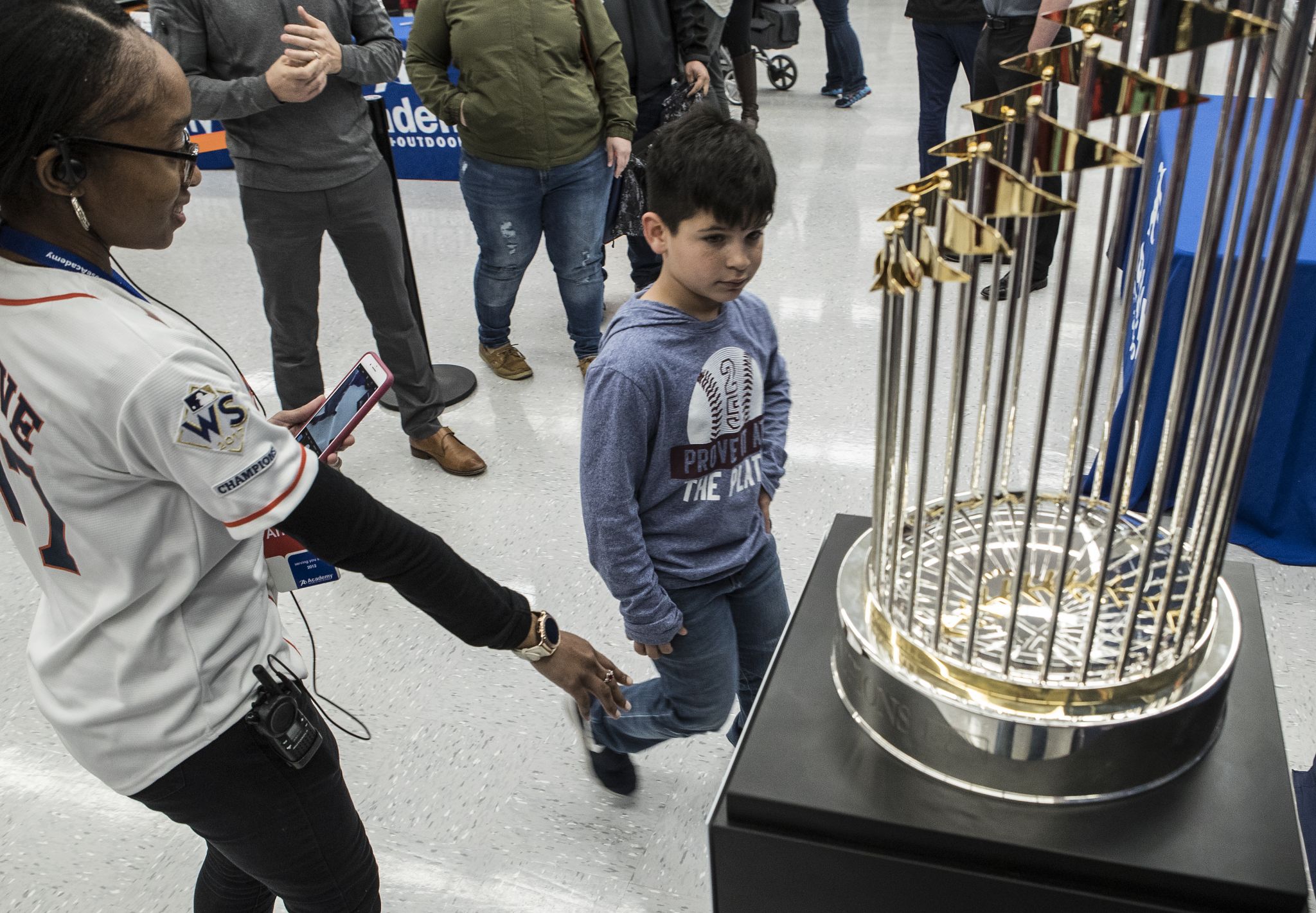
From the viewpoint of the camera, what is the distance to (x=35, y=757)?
1.89 meters

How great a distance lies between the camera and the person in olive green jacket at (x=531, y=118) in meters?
2.55

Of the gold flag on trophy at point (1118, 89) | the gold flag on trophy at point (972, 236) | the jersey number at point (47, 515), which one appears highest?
the gold flag on trophy at point (1118, 89)

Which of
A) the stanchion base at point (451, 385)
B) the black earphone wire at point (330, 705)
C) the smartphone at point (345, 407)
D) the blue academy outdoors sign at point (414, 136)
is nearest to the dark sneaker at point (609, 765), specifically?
the black earphone wire at point (330, 705)

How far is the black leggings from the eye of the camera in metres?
5.12

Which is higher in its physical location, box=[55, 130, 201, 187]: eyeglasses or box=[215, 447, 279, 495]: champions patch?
box=[55, 130, 201, 187]: eyeglasses

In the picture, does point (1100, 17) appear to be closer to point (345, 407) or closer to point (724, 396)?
point (724, 396)

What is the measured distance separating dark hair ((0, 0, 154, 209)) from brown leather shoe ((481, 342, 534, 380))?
7.60 feet

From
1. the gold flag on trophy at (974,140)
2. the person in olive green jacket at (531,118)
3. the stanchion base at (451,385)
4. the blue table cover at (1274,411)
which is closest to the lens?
the gold flag on trophy at (974,140)

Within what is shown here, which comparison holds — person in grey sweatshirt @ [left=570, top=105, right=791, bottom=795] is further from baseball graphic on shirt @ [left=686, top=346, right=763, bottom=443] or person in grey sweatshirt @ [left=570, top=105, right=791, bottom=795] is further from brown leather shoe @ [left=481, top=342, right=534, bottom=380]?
brown leather shoe @ [left=481, top=342, right=534, bottom=380]

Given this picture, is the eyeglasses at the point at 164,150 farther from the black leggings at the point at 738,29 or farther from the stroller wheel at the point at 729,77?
the stroller wheel at the point at 729,77

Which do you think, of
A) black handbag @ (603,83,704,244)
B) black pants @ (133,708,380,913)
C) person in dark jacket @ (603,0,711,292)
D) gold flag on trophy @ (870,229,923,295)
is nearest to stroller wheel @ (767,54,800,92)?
person in dark jacket @ (603,0,711,292)

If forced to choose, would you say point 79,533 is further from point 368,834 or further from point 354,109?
point 354,109

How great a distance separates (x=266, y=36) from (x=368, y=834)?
1605mm

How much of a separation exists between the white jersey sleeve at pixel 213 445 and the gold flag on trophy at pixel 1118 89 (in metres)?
0.61
